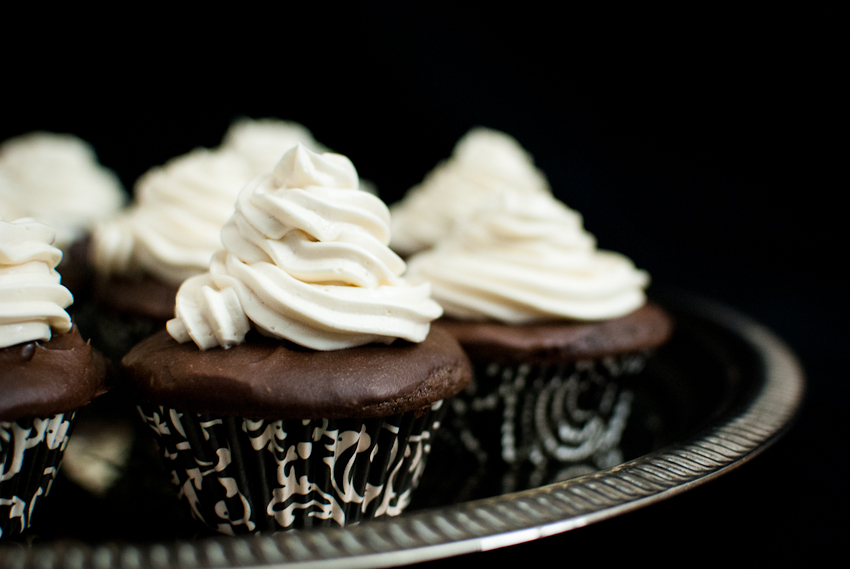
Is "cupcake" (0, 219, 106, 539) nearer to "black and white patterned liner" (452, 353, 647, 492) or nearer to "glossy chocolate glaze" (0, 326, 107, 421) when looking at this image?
"glossy chocolate glaze" (0, 326, 107, 421)

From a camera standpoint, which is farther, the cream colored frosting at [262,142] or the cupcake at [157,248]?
the cream colored frosting at [262,142]

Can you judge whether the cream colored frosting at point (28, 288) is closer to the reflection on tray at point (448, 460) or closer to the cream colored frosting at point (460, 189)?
the reflection on tray at point (448, 460)

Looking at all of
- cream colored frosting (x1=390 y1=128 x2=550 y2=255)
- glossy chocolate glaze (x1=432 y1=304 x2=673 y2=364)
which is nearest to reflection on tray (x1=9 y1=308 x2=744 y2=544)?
glossy chocolate glaze (x1=432 y1=304 x2=673 y2=364)

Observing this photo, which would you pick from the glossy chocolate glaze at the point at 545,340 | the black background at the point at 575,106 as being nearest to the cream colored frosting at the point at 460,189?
the black background at the point at 575,106

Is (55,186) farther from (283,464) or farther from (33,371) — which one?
(283,464)

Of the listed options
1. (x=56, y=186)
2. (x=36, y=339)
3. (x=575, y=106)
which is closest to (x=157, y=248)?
(x=36, y=339)

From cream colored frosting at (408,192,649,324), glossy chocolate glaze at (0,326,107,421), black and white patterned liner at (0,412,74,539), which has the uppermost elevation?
cream colored frosting at (408,192,649,324)

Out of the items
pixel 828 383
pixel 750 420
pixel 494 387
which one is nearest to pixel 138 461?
pixel 494 387
